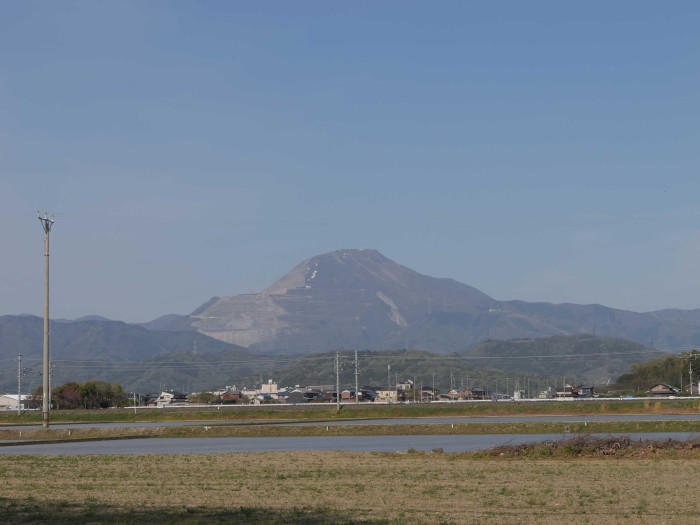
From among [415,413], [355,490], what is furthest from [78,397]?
[355,490]

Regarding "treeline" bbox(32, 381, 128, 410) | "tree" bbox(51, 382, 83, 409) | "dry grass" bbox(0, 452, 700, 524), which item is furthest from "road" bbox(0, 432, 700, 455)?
"treeline" bbox(32, 381, 128, 410)

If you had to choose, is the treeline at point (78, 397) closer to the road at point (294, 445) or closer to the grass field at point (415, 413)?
the grass field at point (415, 413)

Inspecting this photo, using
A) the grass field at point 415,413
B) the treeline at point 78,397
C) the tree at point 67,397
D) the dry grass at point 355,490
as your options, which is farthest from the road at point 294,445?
the treeline at point 78,397

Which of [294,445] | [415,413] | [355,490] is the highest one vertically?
[355,490]

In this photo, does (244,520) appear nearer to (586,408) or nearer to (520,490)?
(520,490)

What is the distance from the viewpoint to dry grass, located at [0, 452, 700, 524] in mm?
26875

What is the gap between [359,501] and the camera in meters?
30.1

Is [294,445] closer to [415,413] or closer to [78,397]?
[415,413]

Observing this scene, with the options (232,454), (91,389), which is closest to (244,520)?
(232,454)

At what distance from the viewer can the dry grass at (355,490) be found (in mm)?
26875

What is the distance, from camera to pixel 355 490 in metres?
33.2

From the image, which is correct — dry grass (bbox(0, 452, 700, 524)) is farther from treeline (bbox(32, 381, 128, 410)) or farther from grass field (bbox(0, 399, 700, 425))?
treeline (bbox(32, 381, 128, 410))

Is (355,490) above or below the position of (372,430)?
above

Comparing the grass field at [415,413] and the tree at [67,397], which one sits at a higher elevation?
the tree at [67,397]
